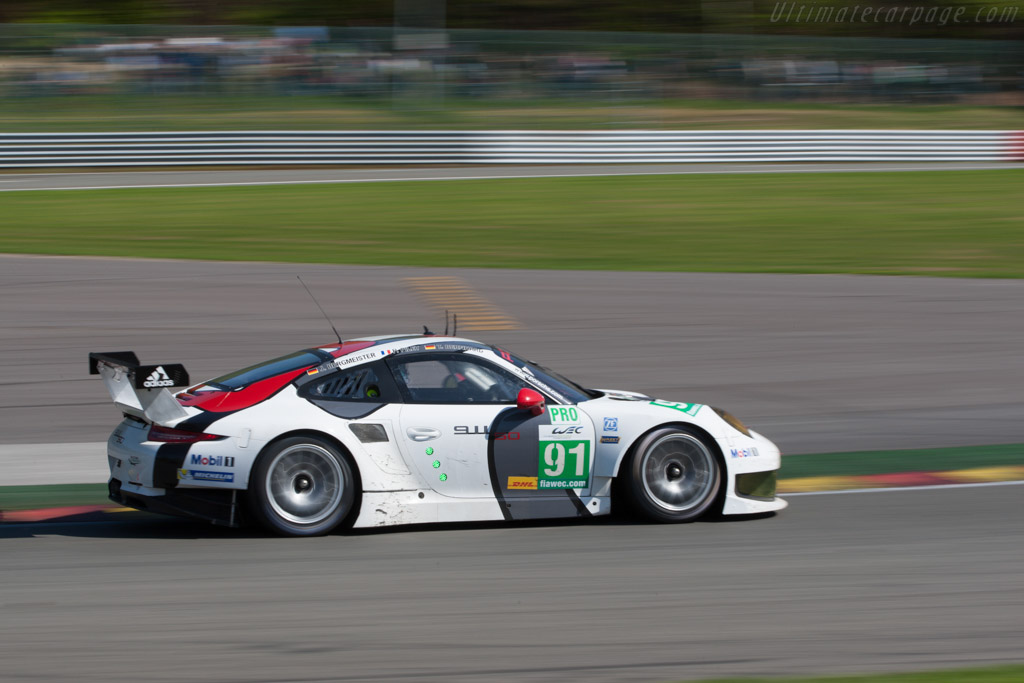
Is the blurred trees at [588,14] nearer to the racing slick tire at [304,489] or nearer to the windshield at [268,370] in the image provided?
the windshield at [268,370]

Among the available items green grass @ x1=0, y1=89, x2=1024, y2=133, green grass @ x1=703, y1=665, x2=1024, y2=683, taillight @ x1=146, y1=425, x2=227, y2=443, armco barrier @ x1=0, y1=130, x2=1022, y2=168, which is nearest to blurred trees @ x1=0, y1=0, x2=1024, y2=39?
green grass @ x1=0, y1=89, x2=1024, y2=133

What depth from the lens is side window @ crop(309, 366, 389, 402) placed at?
7191mm

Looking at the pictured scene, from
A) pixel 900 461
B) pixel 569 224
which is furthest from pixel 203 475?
pixel 569 224

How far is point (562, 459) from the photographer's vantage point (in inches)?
288

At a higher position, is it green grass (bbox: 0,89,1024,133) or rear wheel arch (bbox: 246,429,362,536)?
green grass (bbox: 0,89,1024,133)

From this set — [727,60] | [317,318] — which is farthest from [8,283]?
[727,60]

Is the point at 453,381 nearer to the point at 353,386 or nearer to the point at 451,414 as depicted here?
the point at 451,414

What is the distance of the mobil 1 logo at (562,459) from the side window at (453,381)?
0.33m

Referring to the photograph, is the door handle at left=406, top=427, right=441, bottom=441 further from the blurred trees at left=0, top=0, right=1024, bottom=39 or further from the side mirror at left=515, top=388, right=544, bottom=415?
the blurred trees at left=0, top=0, right=1024, bottom=39

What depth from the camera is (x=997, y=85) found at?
3822cm

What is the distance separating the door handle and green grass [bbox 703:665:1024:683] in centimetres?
268

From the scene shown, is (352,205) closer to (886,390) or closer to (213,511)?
(886,390)

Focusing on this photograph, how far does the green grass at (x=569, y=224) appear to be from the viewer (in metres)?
18.9

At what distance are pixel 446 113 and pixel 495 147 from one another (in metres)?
3.20
